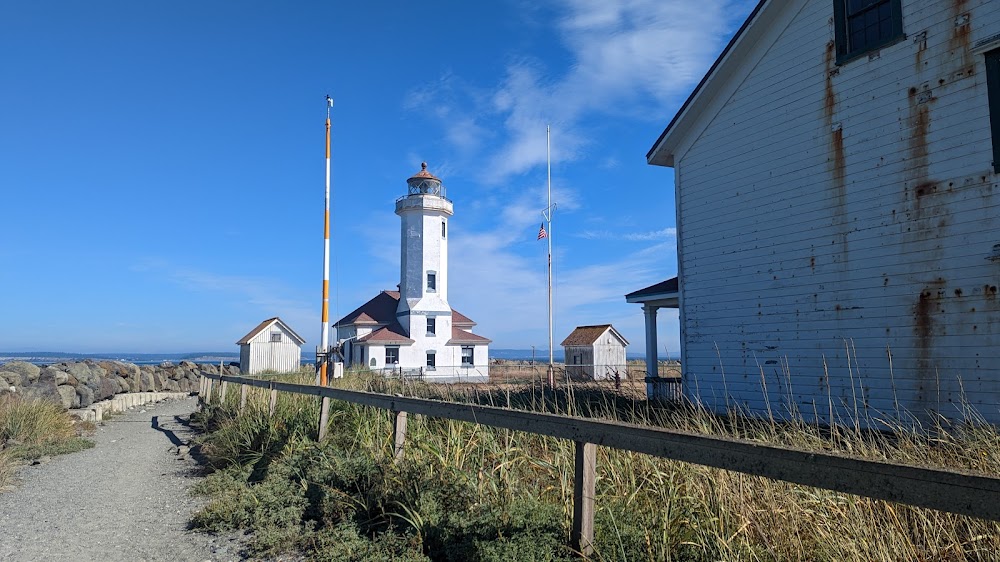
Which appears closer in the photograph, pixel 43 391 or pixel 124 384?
pixel 43 391

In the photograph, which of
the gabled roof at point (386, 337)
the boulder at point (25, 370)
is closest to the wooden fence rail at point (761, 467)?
the boulder at point (25, 370)

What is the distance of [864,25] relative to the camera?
10.0m

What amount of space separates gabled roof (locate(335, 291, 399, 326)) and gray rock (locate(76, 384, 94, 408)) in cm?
2372

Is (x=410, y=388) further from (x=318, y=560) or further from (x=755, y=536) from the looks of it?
(x=755, y=536)

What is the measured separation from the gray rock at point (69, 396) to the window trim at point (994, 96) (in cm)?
2133

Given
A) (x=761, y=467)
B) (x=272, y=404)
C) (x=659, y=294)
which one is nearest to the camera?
(x=761, y=467)

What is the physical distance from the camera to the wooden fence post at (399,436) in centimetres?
594

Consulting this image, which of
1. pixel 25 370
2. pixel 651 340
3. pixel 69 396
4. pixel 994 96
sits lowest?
pixel 69 396

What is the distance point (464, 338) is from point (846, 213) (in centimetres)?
3574

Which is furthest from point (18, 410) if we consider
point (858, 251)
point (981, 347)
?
point (981, 347)

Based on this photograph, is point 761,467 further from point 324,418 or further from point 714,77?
point 714,77

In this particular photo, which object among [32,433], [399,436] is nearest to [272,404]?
[399,436]

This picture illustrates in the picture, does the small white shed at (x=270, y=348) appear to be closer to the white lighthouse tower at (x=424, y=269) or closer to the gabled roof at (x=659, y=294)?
the white lighthouse tower at (x=424, y=269)

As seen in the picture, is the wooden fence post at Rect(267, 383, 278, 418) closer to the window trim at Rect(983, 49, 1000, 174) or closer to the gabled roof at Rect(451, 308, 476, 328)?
the window trim at Rect(983, 49, 1000, 174)
